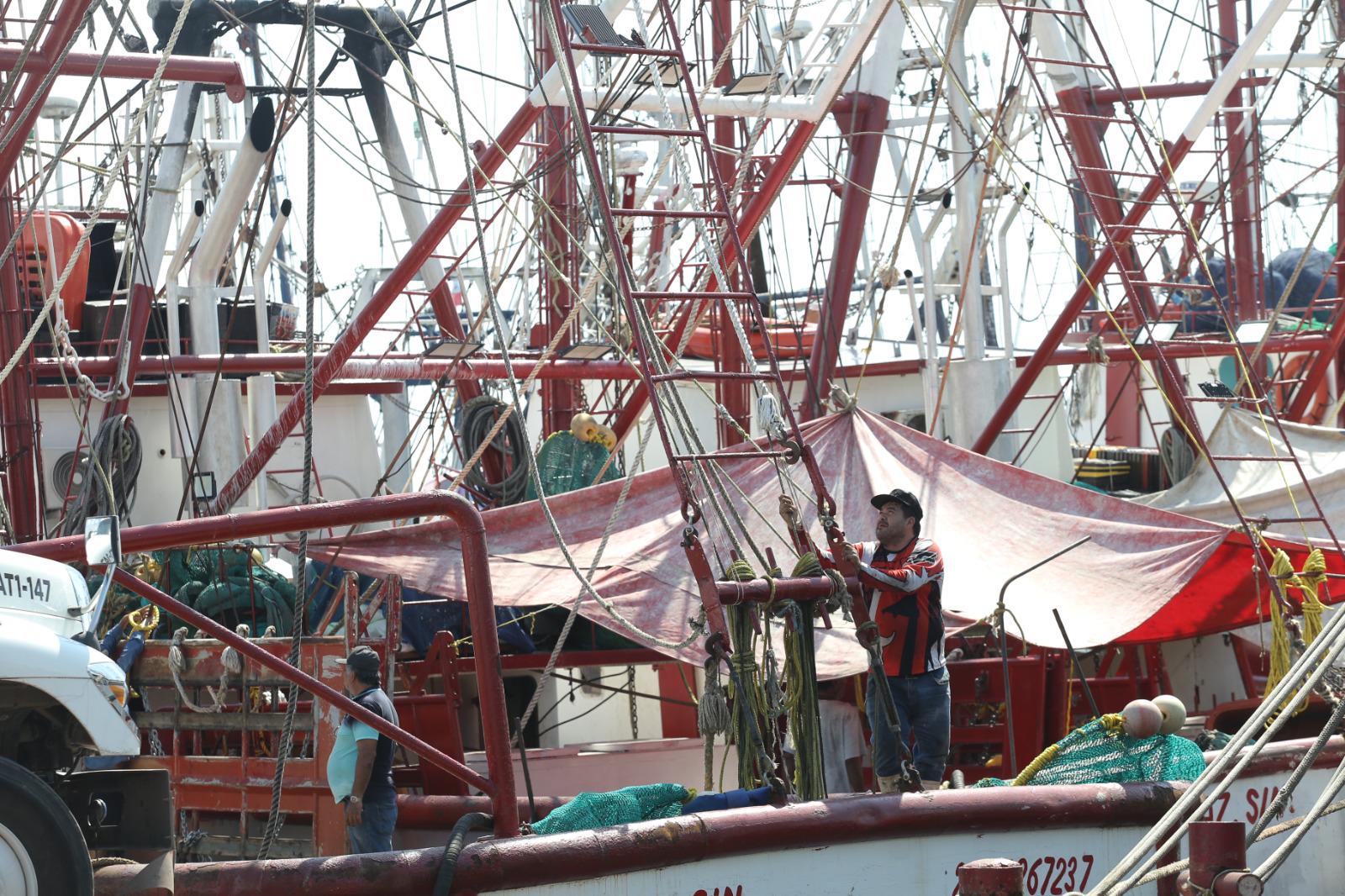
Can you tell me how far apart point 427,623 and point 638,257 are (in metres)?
12.9

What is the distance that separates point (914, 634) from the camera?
758cm

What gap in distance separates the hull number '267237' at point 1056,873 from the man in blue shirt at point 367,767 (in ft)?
8.63

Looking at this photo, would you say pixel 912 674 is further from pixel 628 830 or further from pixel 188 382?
pixel 188 382

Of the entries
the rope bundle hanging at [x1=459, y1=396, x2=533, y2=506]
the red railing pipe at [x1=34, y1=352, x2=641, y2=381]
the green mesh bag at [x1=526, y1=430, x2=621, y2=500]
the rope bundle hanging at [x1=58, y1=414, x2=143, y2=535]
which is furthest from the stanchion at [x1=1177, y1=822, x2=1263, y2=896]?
the rope bundle hanging at [x1=459, y1=396, x2=533, y2=506]

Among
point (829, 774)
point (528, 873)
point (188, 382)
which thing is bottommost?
point (829, 774)

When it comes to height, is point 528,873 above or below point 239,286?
below

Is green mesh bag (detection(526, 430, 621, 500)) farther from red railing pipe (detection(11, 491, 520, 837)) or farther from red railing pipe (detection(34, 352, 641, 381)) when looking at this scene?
red railing pipe (detection(11, 491, 520, 837))

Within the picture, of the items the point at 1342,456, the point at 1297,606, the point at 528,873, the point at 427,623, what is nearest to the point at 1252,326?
the point at 1342,456

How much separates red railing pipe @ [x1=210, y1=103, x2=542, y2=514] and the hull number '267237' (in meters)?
5.20

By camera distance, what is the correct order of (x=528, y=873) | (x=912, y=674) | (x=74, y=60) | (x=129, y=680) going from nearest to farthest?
(x=528, y=873)
(x=912, y=674)
(x=129, y=680)
(x=74, y=60)

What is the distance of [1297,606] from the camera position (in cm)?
1020

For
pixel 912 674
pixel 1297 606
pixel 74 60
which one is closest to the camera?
pixel 912 674

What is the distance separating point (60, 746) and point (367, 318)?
6.13m

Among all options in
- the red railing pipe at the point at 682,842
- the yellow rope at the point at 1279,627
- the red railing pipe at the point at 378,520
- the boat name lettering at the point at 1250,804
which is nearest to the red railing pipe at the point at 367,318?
the red railing pipe at the point at 378,520
